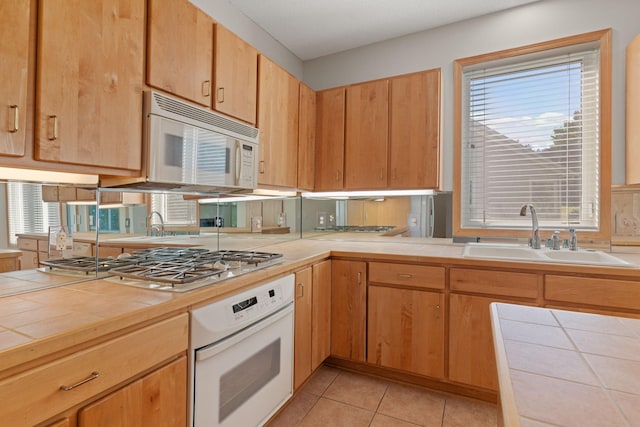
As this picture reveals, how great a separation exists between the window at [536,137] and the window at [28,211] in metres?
2.53

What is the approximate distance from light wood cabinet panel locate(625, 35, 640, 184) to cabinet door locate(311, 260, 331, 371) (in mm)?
2007

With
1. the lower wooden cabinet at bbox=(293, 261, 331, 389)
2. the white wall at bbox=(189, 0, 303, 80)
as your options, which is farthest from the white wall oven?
the white wall at bbox=(189, 0, 303, 80)

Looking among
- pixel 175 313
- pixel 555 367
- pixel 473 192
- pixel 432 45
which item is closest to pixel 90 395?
pixel 175 313

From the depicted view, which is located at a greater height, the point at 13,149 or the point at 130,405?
the point at 13,149

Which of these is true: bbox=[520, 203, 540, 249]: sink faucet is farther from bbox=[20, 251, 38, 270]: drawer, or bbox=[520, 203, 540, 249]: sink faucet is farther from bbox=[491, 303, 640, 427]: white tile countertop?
bbox=[20, 251, 38, 270]: drawer

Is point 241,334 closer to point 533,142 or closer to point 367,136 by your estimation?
point 367,136

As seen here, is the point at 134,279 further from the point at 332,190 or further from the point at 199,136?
the point at 332,190

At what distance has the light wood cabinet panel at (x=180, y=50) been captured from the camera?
1.43 metres

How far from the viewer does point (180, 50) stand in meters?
1.55

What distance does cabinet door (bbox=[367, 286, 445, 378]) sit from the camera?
6.61 feet

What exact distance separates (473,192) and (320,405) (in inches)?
75.2

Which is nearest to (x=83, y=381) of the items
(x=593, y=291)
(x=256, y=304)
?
(x=256, y=304)

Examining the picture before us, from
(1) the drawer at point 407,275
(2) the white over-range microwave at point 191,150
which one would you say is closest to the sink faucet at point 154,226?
(2) the white over-range microwave at point 191,150

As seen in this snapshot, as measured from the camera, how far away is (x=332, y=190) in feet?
9.05
